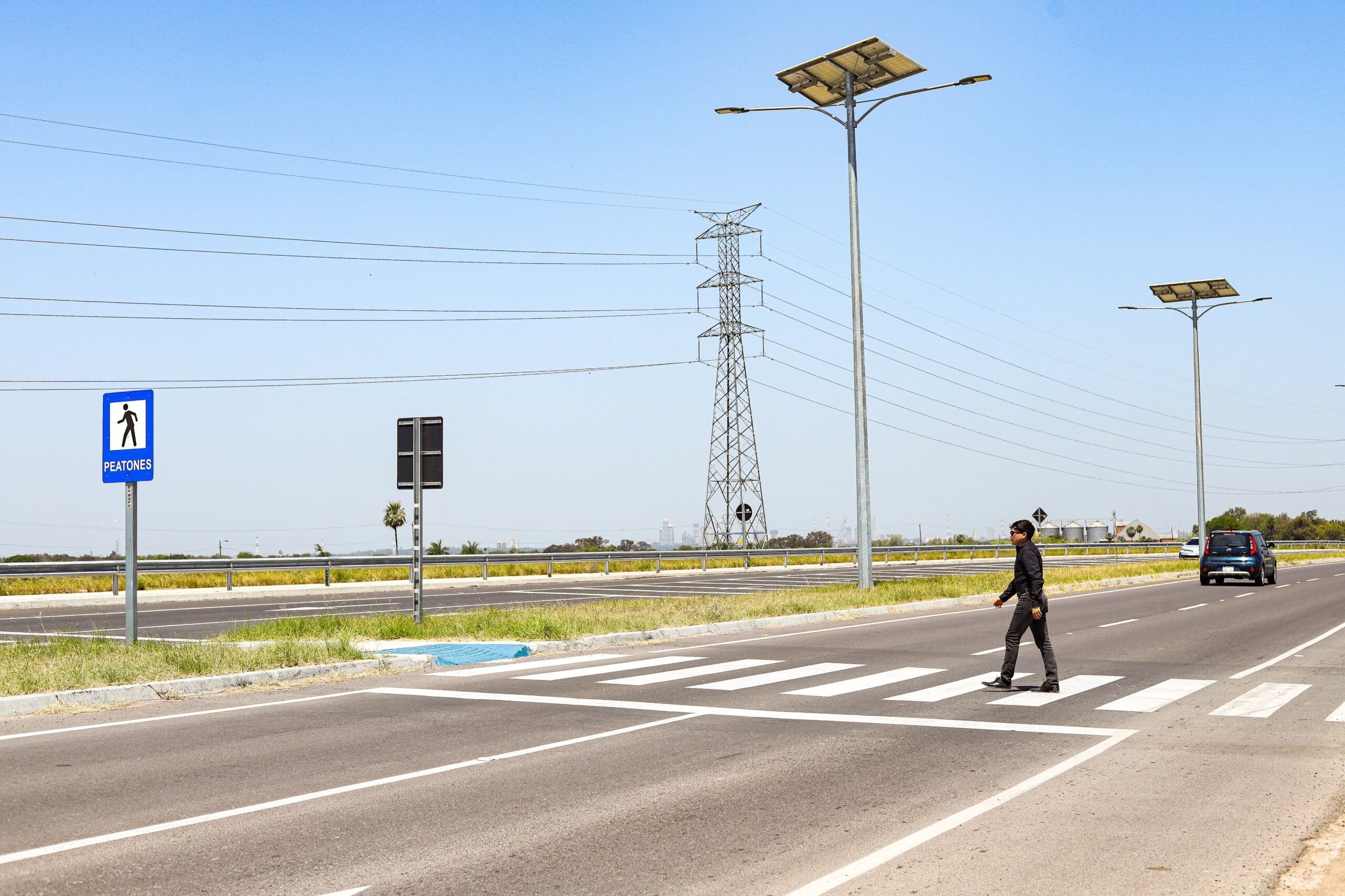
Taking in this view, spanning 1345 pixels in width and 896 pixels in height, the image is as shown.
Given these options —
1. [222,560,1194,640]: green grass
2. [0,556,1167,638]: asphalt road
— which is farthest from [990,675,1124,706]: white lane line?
[0,556,1167,638]: asphalt road

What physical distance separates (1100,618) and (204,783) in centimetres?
1989

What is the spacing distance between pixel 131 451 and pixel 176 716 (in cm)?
540

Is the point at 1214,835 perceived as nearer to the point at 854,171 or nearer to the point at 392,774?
the point at 392,774

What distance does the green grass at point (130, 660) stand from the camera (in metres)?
12.1

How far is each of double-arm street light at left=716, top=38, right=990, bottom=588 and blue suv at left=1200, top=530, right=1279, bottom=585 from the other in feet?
56.7

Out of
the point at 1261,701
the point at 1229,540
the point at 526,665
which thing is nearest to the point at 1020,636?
the point at 1261,701

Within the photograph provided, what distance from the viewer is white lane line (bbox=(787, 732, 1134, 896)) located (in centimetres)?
567

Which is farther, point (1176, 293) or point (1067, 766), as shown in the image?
point (1176, 293)

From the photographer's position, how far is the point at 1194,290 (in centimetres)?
5262

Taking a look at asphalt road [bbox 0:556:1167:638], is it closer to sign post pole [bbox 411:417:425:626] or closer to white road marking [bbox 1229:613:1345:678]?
sign post pole [bbox 411:417:425:626]

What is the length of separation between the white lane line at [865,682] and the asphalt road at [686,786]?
0.20 ft

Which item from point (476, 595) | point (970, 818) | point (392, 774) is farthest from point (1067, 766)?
point (476, 595)

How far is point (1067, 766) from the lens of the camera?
855 cm

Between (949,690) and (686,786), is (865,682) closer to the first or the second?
(949,690)
